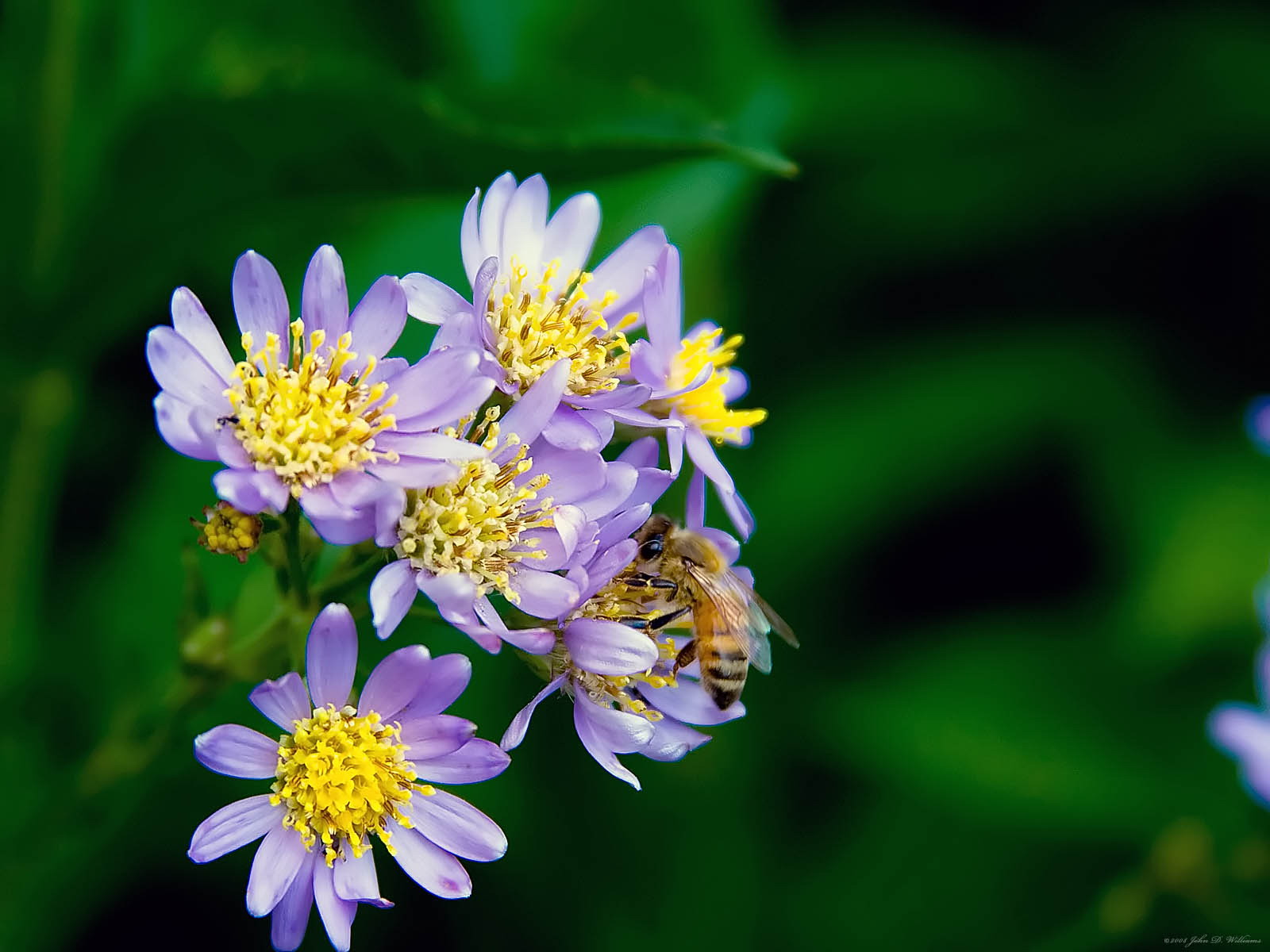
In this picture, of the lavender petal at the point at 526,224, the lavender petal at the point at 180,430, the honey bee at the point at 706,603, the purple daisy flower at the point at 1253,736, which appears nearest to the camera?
the lavender petal at the point at 180,430

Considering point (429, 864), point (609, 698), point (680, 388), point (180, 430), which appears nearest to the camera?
point (180, 430)

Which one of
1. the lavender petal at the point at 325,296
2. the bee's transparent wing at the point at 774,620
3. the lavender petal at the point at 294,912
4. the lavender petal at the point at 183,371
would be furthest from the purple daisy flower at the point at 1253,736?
the lavender petal at the point at 183,371

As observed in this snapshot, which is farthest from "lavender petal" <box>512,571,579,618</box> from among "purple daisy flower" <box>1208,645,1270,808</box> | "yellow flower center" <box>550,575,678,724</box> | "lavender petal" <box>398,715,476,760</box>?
"purple daisy flower" <box>1208,645,1270,808</box>

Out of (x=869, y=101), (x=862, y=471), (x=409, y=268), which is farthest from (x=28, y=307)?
(x=869, y=101)

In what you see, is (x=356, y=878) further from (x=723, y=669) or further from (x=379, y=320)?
(x=379, y=320)

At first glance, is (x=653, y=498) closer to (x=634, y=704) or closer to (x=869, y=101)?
(x=634, y=704)

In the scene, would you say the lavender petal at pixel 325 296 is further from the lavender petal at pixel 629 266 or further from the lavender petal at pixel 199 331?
the lavender petal at pixel 629 266

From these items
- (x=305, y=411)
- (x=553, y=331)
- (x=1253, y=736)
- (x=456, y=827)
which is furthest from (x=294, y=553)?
(x=1253, y=736)
